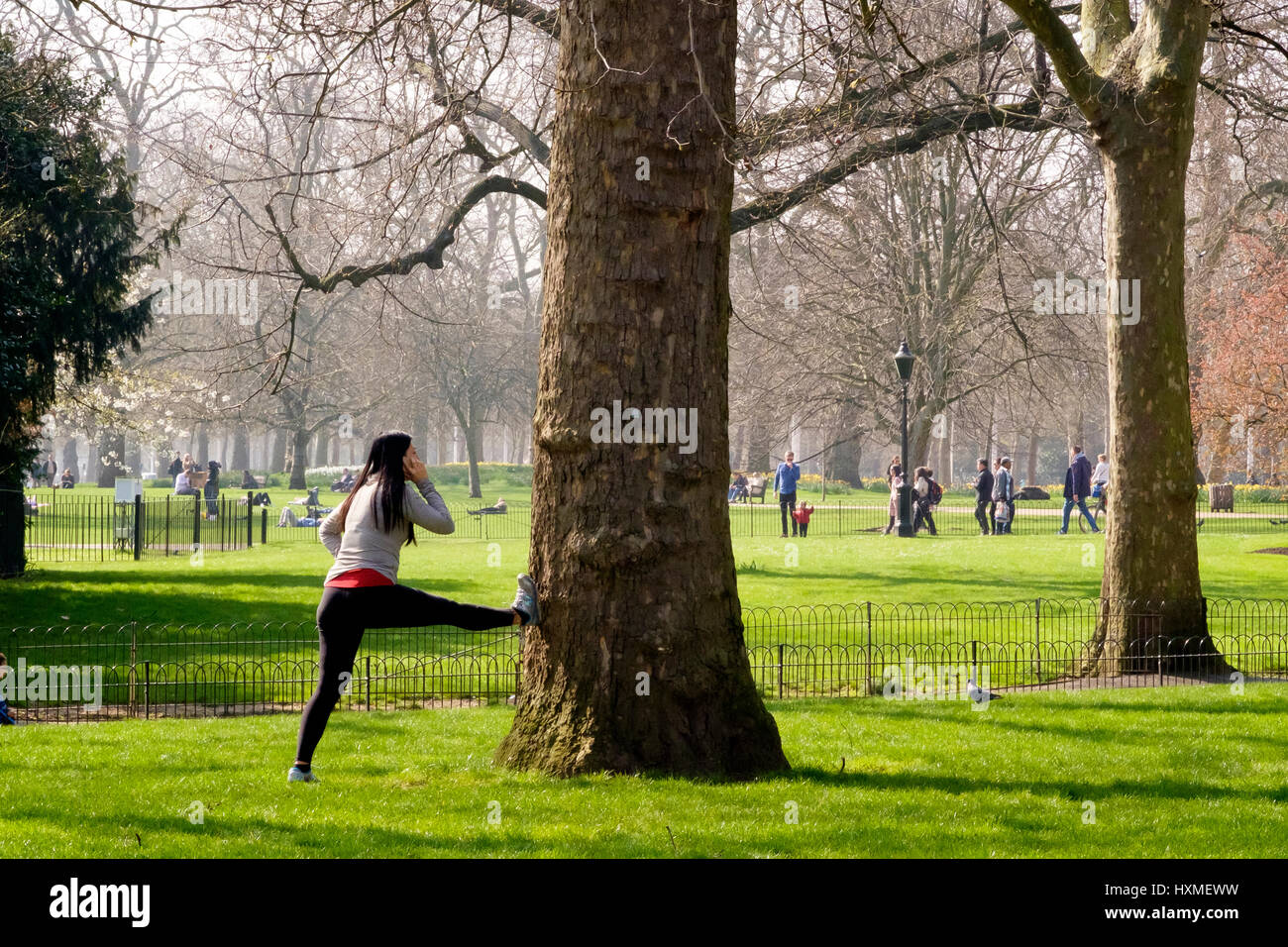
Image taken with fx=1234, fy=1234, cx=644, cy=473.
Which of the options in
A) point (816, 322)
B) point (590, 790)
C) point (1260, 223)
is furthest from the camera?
point (1260, 223)

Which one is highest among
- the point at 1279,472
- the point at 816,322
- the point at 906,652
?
the point at 816,322

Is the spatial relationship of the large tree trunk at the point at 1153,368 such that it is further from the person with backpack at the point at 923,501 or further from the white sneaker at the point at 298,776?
the person with backpack at the point at 923,501

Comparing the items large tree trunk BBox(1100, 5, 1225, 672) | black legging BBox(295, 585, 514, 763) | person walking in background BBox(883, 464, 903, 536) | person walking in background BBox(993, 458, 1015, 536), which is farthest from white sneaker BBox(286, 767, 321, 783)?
person walking in background BBox(993, 458, 1015, 536)

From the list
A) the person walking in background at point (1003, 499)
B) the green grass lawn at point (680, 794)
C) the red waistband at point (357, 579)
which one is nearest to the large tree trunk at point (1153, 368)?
the green grass lawn at point (680, 794)

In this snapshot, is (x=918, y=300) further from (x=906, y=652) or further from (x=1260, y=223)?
(x=906, y=652)

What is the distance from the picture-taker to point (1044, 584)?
17.8 m

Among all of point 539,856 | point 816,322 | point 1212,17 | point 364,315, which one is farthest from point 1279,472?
point 364,315

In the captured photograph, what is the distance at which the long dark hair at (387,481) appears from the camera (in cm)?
629

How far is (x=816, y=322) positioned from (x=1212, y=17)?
21.0m

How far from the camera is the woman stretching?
6211 mm

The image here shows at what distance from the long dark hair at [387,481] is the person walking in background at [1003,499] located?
2407 centimetres

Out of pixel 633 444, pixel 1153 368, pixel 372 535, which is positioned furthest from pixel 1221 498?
pixel 372 535

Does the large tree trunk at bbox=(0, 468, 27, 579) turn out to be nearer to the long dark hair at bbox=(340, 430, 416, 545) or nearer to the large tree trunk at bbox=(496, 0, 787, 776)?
the long dark hair at bbox=(340, 430, 416, 545)

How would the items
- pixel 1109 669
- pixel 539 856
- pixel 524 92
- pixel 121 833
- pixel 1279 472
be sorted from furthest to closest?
pixel 1279 472
pixel 524 92
pixel 1109 669
pixel 121 833
pixel 539 856
